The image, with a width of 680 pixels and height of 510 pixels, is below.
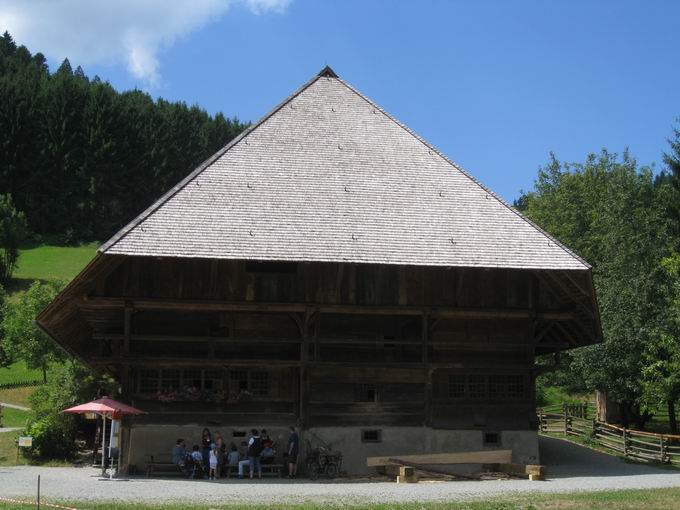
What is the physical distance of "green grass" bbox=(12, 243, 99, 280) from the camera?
70375mm

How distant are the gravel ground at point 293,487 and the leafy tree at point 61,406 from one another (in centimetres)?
291

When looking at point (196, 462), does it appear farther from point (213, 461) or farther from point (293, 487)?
point (293, 487)

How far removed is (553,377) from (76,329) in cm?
2624

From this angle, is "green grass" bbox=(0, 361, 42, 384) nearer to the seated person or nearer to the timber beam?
the timber beam

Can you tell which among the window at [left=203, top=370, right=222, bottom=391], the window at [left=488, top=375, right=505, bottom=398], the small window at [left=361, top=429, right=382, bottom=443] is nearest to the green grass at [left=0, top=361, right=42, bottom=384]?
the window at [left=203, top=370, right=222, bottom=391]

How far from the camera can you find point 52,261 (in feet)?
249

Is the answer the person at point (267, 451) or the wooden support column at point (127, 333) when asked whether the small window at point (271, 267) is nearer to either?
the wooden support column at point (127, 333)

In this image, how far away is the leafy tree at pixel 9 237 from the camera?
69.6 meters

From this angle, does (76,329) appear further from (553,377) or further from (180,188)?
(553,377)

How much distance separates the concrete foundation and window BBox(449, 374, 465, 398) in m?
1.19

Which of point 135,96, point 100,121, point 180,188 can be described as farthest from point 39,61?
point 180,188

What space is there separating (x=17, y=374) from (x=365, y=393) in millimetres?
34848

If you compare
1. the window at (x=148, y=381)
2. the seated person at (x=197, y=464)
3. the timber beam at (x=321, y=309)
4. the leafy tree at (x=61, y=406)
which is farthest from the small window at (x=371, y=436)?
the leafy tree at (x=61, y=406)

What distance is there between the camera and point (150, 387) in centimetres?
2347
